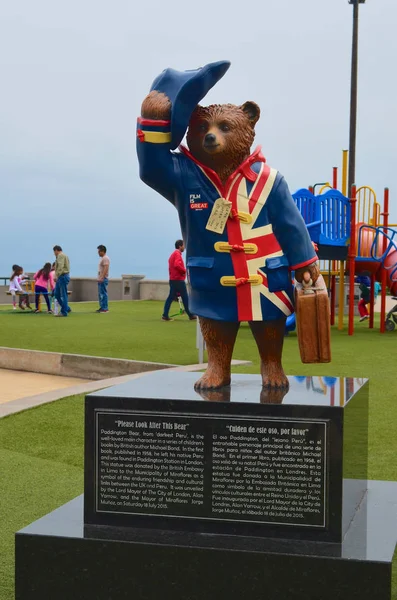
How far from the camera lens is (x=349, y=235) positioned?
12758 mm

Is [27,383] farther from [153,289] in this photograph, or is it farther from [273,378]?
[153,289]

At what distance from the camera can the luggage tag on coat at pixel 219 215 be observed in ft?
12.5

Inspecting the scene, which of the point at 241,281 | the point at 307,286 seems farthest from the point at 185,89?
the point at 307,286

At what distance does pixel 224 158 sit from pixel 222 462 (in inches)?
54.3

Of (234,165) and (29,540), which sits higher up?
(234,165)

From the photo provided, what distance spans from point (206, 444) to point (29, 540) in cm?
82

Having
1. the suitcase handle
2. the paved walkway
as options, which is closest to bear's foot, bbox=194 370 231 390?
the suitcase handle

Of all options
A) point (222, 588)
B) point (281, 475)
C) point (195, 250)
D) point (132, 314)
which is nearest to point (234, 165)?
point (195, 250)

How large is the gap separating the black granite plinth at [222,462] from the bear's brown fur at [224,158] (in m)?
0.33

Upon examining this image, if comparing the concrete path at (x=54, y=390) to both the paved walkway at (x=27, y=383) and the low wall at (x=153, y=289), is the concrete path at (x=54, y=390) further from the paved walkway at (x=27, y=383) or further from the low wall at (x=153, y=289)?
the low wall at (x=153, y=289)

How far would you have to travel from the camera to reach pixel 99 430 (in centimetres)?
357

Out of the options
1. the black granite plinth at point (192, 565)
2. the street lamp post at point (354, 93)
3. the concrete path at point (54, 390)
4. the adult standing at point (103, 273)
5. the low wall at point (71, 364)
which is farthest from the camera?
the street lamp post at point (354, 93)

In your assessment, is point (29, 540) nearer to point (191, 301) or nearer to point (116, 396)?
point (116, 396)

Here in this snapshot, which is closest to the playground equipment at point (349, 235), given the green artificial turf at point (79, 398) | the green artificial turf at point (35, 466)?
the green artificial turf at point (79, 398)
